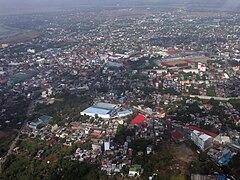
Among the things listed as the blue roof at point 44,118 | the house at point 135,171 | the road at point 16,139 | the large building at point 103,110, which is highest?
the large building at point 103,110

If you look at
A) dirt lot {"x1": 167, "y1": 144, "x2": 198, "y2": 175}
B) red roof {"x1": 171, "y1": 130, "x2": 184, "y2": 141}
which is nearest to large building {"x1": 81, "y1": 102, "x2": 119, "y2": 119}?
red roof {"x1": 171, "y1": 130, "x2": 184, "y2": 141}

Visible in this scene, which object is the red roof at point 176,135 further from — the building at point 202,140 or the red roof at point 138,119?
the red roof at point 138,119

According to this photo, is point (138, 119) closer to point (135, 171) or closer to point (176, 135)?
point (176, 135)

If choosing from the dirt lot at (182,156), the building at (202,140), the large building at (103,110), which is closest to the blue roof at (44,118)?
the large building at (103,110)

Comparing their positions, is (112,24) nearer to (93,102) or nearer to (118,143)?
(93,102)

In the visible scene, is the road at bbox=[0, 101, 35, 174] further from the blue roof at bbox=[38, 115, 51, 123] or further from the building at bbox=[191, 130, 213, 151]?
the building at bbox=[191, 130, 213, 151]

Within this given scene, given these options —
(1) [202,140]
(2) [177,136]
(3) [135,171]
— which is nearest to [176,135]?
(2) [177,136]

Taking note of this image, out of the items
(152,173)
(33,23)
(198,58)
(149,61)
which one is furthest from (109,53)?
(33,23)

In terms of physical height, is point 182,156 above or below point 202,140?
below
